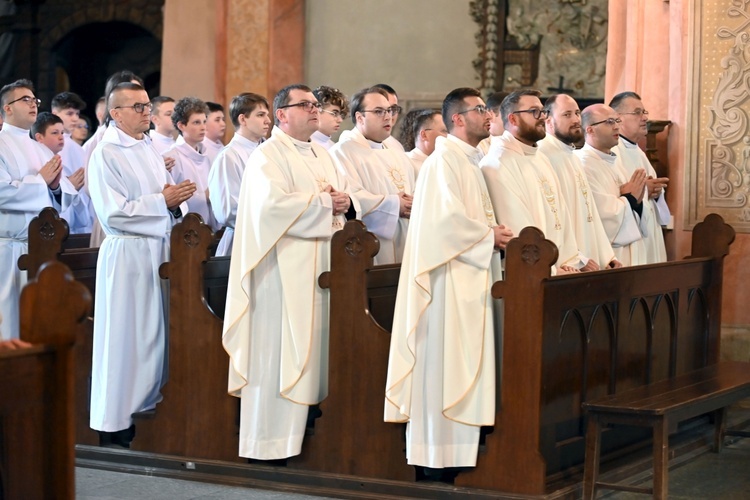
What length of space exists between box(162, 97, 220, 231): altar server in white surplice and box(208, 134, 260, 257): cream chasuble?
54cm

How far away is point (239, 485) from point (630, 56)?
4959mm

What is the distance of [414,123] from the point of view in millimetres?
7742

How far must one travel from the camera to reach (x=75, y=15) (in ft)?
49.0

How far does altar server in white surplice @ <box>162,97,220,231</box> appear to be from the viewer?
8.16 m

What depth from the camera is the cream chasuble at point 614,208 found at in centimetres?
710

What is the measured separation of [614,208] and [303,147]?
209cm

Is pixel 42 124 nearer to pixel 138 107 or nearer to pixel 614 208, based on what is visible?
pixel 138 107

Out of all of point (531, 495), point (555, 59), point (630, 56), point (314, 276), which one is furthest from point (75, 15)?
point (531, 495)

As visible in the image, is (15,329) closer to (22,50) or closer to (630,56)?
(630,56)

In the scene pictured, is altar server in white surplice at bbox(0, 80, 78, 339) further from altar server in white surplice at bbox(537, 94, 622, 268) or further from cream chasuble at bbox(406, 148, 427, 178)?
altar server in white surplice at bbox(537, 94, 622, 268)

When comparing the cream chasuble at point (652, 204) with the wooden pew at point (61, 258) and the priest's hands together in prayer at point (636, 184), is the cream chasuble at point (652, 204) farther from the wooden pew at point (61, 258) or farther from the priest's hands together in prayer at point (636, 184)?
the wooden pew at point (61, 258)

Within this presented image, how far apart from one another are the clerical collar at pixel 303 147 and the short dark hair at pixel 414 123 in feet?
5.38

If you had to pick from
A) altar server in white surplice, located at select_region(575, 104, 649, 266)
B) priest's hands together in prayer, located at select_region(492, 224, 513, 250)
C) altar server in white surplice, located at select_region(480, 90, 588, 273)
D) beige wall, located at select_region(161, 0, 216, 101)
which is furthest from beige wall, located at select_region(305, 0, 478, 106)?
priest's hands together in prayer, located at select_region(492, 224, 513, 250)

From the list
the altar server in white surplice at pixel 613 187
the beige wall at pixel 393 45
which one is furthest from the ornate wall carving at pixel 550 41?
the altar server in white surplice at pixel 613 187
